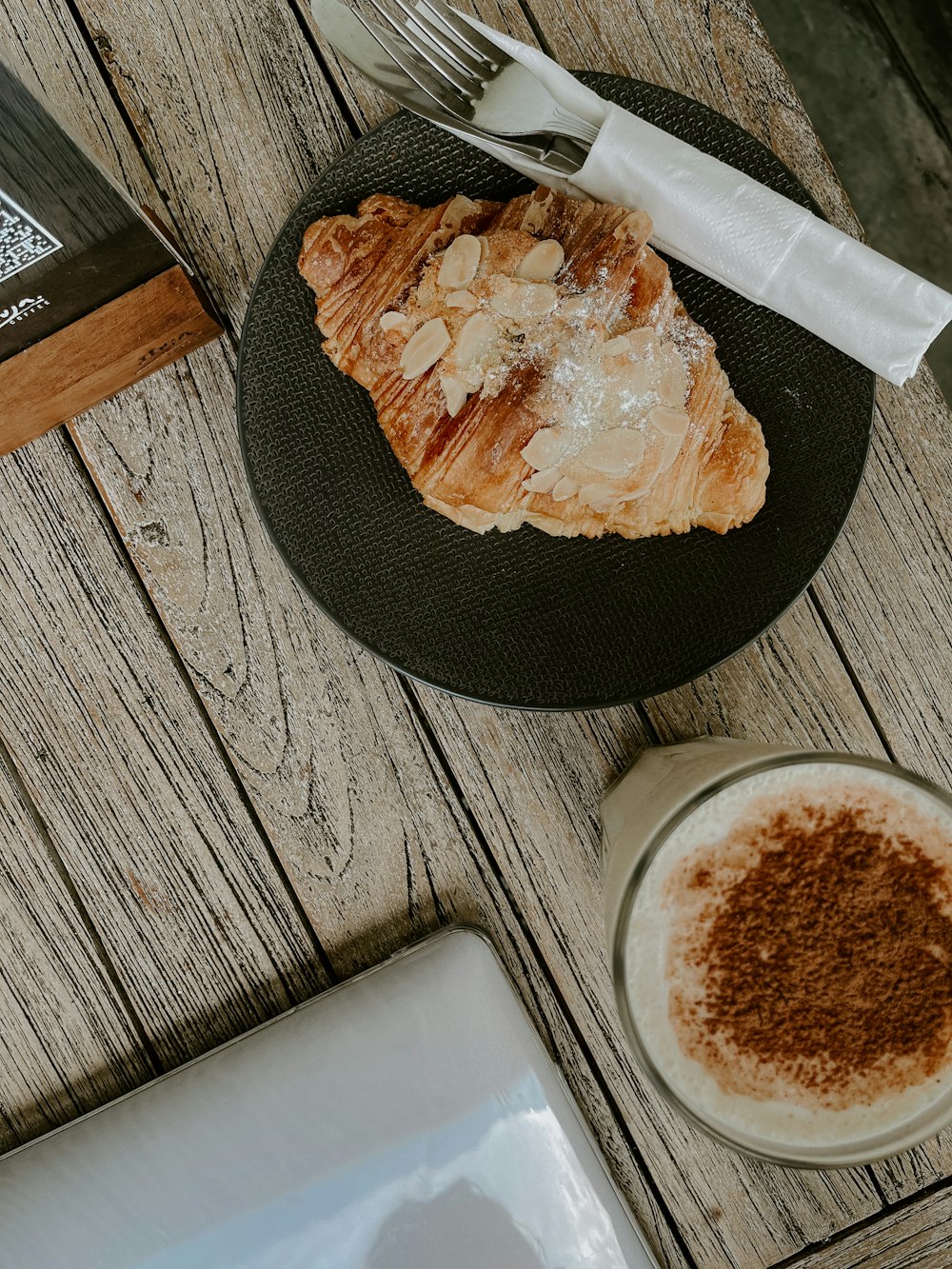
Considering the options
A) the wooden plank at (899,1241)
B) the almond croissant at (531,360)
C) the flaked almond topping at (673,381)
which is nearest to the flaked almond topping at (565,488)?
the almond croissant at (531,360)

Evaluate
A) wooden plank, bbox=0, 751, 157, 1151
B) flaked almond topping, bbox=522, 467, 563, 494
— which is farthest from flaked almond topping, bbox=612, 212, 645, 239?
wooden plank, bbox=0, 751, 157, 1151

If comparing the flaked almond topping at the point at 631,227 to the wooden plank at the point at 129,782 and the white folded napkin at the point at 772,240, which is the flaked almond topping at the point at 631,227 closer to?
the white folded napkin at the point at 772,240

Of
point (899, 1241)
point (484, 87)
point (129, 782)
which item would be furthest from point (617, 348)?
point (899, 1241)

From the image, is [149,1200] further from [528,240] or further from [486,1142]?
[528,240]

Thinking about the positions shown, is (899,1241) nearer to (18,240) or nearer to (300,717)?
(300,717)

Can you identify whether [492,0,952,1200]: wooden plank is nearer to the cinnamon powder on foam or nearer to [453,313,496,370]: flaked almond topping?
the cinnamon powder on foam

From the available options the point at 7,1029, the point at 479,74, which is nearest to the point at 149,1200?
the point at 7,1029

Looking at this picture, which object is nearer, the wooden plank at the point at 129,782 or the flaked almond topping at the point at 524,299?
the flaked almond topping at the point at 524,299
